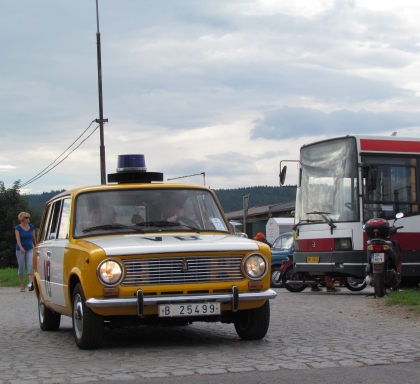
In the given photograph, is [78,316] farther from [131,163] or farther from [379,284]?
[379,284]

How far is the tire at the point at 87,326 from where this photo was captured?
8.48m

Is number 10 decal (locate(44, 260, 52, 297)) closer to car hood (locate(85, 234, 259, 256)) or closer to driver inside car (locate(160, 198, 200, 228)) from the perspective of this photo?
car hood (locate(85, 234, 259, 256))

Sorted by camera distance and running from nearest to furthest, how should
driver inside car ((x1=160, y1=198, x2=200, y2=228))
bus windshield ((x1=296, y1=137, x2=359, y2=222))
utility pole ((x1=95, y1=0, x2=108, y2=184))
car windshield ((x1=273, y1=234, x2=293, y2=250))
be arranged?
1. driver inside car ((x1=160, y1=198, x2=200, y2=228))
2. bus windshield ((x1=296, y1=137, x2=359, y2=222))
3. car windshield ((x1=273, y1=234, x2=293, y2=250))
4. utility pole ((x1=95, y1=0, x2=108, y2=184))

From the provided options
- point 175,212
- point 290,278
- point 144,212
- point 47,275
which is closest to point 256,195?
point 290,278

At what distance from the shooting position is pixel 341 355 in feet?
25.9

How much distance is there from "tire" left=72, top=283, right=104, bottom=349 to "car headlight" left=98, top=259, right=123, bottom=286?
16.5 inches

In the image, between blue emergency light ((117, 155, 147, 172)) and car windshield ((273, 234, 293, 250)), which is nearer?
blue emergency light ((117, 155, 147, 172))

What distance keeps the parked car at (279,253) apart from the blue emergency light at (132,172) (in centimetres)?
1343

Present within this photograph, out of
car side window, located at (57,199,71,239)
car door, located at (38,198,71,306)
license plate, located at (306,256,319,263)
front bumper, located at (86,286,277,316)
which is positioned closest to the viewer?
front bumper, located at (86,286,277,316)

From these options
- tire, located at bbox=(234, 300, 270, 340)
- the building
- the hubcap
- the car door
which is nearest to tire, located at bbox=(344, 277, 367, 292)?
the car door

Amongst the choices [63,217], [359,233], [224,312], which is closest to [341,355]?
[224,312]

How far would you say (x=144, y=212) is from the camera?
31.7ft

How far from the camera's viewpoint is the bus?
17344 mm

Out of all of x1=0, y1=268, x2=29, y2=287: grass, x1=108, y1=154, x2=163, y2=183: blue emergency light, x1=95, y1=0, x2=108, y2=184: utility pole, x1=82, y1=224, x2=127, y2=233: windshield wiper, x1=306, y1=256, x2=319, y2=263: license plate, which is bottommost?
x1=0, y1=268, x2=29, y2=287: grass
